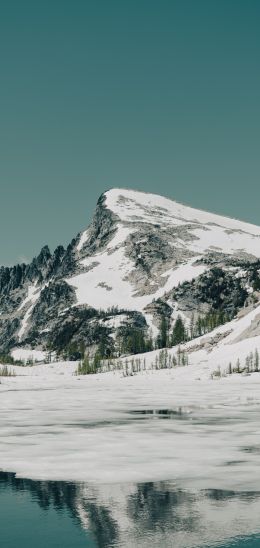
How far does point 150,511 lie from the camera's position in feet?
63.1

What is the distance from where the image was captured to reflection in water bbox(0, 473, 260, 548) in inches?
643

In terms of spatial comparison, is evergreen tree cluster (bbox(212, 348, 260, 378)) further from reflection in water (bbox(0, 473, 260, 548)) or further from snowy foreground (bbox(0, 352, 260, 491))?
reflection in water (bbox(0, 473, 260, 548))

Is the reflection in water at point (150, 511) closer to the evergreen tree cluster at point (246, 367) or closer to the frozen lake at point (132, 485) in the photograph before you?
the frozen lake at point (132, 485)

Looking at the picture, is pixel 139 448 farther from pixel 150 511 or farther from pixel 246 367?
pixel 246 367

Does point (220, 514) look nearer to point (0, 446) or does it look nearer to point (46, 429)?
point (0, 446)

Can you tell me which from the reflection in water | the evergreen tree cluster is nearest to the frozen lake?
the reflection in water

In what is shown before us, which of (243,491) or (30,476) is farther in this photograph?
(30,476)

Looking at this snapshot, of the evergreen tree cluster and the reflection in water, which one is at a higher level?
the evergreen tree cluster

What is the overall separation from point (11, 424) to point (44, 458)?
20.9 metres

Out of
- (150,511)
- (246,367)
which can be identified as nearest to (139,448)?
(150,511)

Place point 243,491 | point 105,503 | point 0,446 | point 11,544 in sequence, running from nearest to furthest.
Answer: point 11,544
point 105,503
point 243,491
point 0,446

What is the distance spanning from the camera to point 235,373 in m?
178

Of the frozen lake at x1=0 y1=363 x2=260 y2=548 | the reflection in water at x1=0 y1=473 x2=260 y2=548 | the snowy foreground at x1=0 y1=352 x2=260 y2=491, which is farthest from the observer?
the snowy foreground at x1=0 y1=352 x2=260 y2=491

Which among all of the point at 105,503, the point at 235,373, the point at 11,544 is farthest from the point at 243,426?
the point at 235,373
